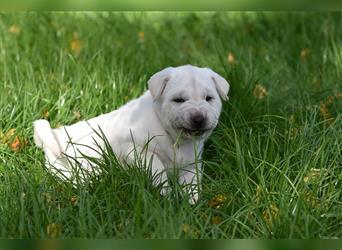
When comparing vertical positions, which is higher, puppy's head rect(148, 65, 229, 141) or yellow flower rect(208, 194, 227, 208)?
puppy's head rect(148, 65, 229, 141)

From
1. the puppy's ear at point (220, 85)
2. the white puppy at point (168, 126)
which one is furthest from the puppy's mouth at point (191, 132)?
the puppy's ear at point (220, 85)

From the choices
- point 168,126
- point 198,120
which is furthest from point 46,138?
point 198,120

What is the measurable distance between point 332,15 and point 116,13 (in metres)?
2.02

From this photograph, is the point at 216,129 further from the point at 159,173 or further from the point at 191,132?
the point at 159,173

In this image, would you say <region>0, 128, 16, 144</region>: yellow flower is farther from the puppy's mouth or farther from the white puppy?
the puppy's mouth

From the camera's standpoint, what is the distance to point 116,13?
768 cm

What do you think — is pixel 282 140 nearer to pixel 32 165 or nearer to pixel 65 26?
pixel 32 165

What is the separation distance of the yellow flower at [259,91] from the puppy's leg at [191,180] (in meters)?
1.12

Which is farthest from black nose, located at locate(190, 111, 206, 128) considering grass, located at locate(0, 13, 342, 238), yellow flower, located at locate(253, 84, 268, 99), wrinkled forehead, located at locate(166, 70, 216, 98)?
yellow flower, located at locate(253, 84, 268, 99)

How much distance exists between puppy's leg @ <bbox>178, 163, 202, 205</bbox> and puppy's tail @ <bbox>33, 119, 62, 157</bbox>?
78cm

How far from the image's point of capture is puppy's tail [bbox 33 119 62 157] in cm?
482

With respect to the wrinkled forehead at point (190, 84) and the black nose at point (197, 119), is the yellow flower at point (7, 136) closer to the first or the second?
the wrinkled forehead at point (190, 84)

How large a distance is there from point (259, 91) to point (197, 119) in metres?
1.59

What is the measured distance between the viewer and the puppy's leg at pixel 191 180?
4141 millimetres
